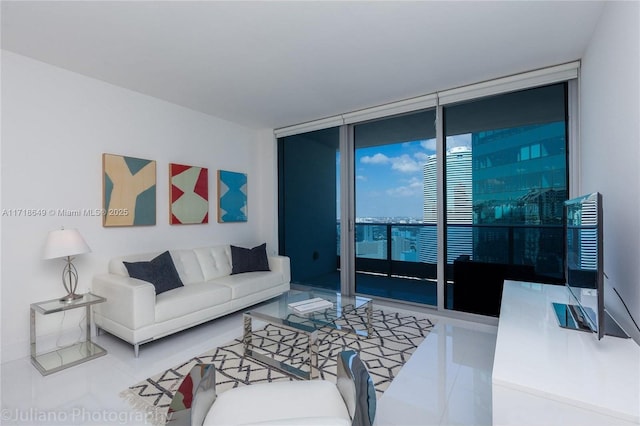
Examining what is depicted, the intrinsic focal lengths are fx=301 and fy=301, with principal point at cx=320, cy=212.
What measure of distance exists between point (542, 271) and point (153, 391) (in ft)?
12.0

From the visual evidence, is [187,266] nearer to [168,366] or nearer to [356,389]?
[168,366]

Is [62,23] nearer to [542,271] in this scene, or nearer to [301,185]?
[301,185]

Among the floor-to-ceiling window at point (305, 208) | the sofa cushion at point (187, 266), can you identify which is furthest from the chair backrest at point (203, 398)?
the floor-to-ceiling window at point (305, 208)

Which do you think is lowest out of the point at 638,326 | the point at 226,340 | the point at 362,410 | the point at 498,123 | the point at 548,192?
the point at 226,340

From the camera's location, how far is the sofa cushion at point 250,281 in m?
3.43

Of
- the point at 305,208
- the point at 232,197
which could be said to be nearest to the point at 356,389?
the point at 232,197

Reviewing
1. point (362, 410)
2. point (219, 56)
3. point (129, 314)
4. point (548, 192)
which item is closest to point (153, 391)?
point (129, 314)

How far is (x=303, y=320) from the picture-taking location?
2484mm

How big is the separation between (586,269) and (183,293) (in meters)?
3.12

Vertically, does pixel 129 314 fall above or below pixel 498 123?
below

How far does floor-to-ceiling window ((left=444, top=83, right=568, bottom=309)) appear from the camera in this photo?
3.04 metres

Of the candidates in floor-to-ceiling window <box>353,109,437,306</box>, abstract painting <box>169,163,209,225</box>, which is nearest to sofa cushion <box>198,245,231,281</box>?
abstract painting <box>169,163,209,225</box>

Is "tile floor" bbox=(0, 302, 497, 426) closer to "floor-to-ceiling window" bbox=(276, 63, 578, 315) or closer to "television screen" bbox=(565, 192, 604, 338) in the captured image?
"television screen" bbox=(565, 192, 604, 338)

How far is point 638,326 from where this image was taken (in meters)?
1.51
